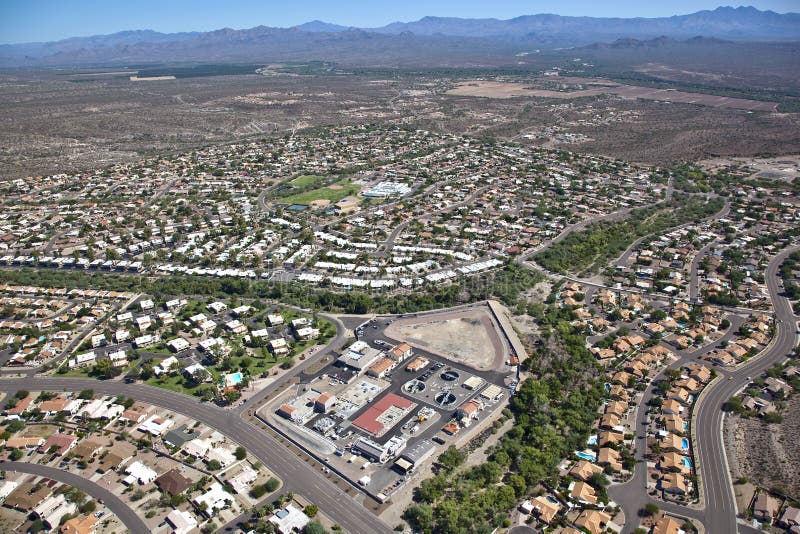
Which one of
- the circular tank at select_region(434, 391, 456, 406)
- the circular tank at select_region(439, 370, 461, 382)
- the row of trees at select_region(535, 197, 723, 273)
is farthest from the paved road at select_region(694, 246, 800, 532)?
the row of trees at select_region(535, 197, 723, 273)

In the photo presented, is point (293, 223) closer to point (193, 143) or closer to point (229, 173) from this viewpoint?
point (229, 173)

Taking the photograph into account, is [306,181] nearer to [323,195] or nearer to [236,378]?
[323,195]

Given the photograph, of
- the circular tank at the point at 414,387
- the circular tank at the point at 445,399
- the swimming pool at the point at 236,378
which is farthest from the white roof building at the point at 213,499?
the circular tank at the point at 445,399

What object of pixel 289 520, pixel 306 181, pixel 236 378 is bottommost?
pixel 289 520

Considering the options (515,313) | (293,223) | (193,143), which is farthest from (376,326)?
(193,143)

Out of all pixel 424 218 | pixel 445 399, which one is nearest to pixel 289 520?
pixel 445 399

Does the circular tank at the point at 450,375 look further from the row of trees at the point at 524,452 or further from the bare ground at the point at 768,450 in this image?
the bare ground at the point at 768,450
